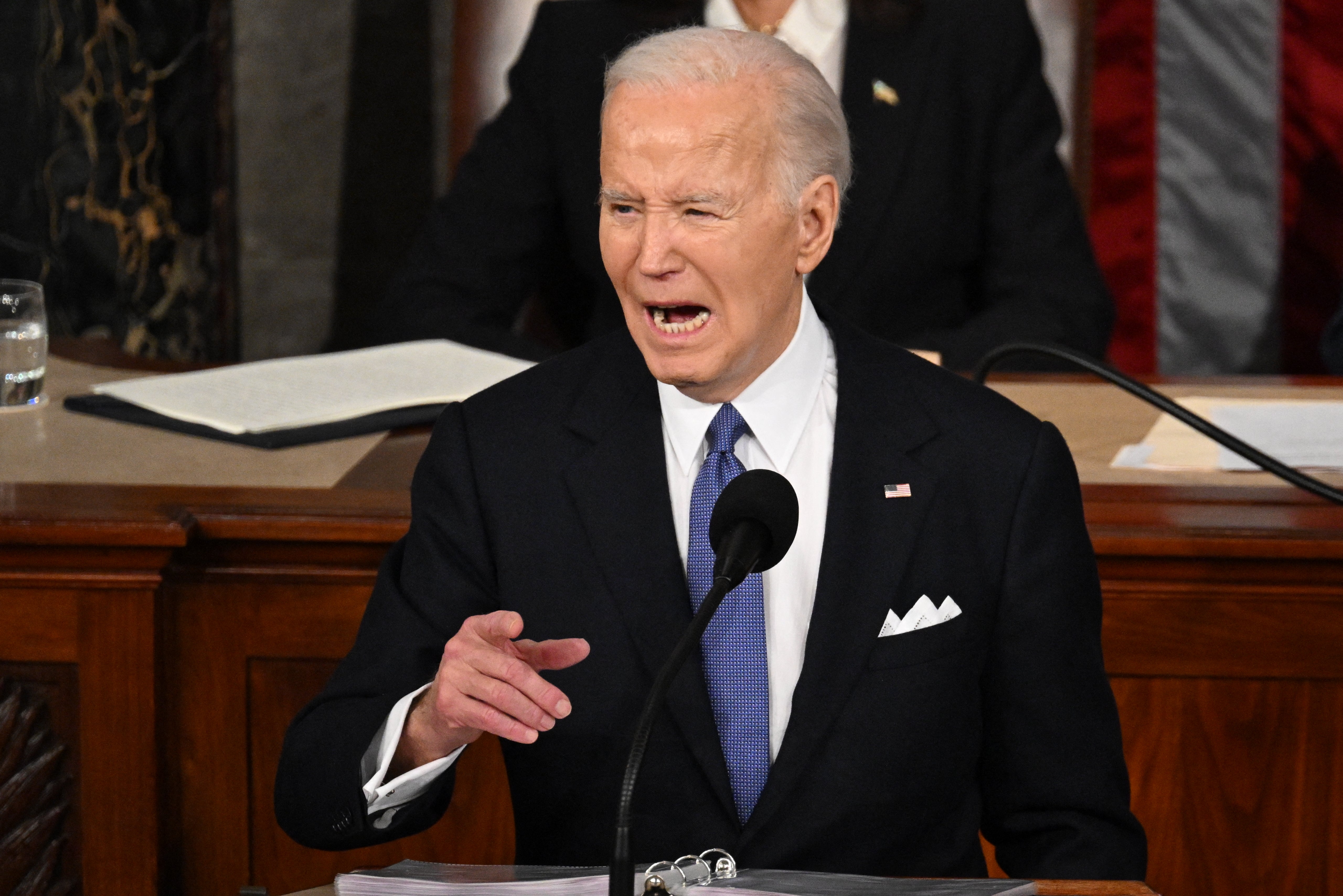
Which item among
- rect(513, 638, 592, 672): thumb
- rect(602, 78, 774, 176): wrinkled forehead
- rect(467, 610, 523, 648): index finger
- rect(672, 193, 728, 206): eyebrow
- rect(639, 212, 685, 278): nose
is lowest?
rect(513, 638, 592, 672): thumb

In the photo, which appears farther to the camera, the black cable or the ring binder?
the black cable

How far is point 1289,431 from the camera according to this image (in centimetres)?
185

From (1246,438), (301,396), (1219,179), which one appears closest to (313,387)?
(301,396)

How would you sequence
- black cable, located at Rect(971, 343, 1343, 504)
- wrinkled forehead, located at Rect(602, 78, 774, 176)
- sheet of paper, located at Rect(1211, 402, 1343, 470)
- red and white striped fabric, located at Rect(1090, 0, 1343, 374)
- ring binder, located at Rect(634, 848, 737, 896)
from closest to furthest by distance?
1. ring binder, located at Rect(634, 848, 737, 896)
2. wrinkled forehead, located at Rect(602, 78, 774, 176)
3. black cable, located at Rect(971, 343, 1343, 504)
4. sheet of paper, located at Rect(1211, 402, 1343, 470)
5. red and white striped fabric, located at Rect(1090, 0, 1343, 374)

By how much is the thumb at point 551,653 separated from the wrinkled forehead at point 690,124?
37cm

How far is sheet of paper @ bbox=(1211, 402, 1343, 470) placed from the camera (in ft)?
5.72

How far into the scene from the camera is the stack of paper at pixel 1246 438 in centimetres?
175

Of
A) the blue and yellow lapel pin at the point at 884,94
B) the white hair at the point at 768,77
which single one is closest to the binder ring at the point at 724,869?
the white hair at the point at 768,77

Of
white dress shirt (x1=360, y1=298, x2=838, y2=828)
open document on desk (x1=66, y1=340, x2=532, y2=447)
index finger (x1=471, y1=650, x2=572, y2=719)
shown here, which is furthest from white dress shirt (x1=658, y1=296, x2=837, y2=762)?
open document on desk (x1=66, y1=340, x2=532, y2=447)

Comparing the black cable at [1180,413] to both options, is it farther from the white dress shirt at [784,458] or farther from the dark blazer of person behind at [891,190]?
the dark blazer of person behind at [891,190]

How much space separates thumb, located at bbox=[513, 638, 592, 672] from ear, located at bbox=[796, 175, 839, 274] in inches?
15.8

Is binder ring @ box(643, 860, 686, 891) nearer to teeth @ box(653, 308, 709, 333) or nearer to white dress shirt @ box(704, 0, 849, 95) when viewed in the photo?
teeth @ box(653, 308, 709, 333)

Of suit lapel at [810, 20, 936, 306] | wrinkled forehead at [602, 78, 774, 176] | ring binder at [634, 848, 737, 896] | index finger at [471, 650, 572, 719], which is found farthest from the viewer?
suit lapel at [810, 20, 936, 306]

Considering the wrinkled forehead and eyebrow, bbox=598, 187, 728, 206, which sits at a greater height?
the wrinkled forehead
